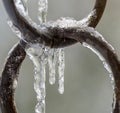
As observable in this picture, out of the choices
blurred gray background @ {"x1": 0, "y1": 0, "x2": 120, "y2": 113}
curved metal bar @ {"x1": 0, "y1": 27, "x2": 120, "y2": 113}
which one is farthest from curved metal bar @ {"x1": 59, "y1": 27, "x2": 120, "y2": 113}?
blurred gray background @ {"x1": 0, "y1": 0, "x2": 120, "y2": 113}

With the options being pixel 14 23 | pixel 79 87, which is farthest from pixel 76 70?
pixel 14 23

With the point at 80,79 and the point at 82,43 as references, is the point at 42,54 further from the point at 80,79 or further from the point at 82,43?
the point at 80,79

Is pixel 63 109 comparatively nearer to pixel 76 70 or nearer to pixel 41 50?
pixel 76 70

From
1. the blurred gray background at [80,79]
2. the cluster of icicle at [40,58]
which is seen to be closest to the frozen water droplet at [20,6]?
the cluster of icicle at [40,58]

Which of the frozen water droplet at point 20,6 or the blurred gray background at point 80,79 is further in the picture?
the blurred gray background at point 80,79

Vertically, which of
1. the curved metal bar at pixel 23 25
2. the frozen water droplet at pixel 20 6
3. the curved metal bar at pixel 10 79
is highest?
the frozen water droplet at pixel 20 6

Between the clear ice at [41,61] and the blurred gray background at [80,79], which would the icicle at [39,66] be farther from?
the blurred gray background at [80,79]
